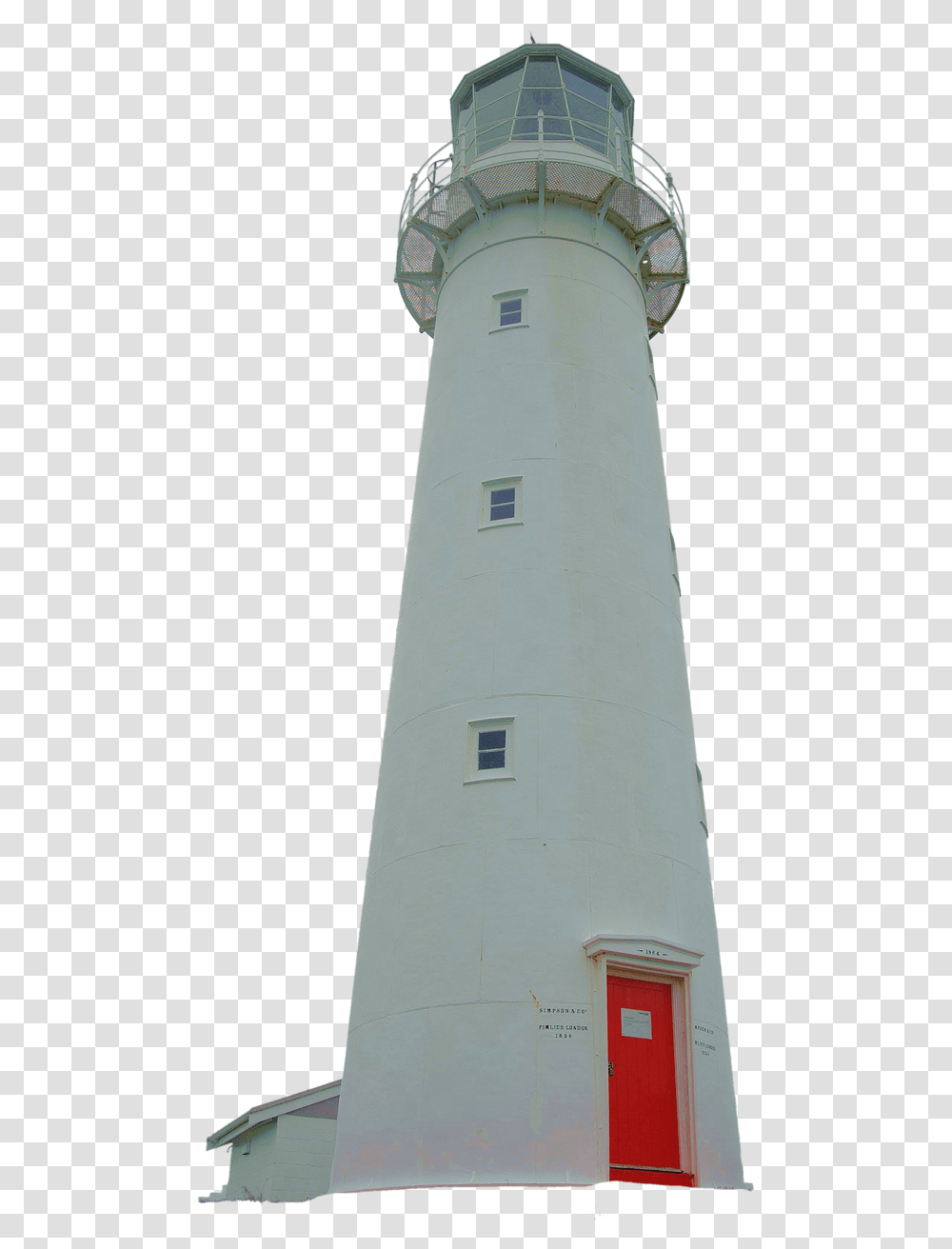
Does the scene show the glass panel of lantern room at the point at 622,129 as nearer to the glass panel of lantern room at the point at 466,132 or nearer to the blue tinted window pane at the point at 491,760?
the glass panel of lantern room at the point at 466,132

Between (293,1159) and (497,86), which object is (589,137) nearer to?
(497,86)

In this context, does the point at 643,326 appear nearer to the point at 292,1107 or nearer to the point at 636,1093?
the point at 636,1093

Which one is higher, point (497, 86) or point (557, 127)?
point (497, 86)

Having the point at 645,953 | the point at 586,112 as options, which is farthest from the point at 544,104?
the point at 645,953

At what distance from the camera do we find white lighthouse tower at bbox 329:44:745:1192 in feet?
48.4

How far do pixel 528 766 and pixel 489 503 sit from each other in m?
5.06

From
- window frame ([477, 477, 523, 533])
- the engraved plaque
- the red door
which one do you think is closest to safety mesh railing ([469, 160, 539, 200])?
window frame ([477, 477, 523, 533])

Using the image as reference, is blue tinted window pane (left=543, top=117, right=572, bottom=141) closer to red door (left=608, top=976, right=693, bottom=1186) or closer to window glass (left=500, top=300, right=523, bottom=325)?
window glass (left=500, top=300, right=523, bottom=325)

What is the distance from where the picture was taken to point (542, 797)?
16.2m

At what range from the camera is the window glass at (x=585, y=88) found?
2417 cm

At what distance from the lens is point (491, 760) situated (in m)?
16.8

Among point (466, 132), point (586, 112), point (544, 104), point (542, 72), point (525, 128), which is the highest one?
point (542, 72)

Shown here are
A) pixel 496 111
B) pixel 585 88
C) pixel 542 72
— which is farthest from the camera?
pixel 585 88

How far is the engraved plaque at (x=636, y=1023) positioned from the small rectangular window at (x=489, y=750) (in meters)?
3.75
